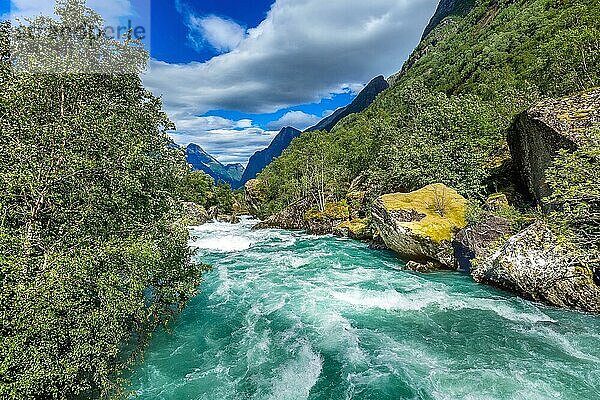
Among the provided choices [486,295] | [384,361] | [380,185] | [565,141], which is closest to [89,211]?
[384,361]

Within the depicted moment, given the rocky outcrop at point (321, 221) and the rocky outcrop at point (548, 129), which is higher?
the rocky outcrop at point (548, 129)

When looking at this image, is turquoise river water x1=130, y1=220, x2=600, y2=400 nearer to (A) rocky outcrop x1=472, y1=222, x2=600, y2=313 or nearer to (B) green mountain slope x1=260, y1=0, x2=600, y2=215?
(A) rocky outcrop x1=472, y1=222, x2=600, y2=313

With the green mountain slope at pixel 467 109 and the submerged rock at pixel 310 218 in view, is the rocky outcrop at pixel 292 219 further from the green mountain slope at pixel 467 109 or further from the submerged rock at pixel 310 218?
the green mountain slope at pixel 467 109

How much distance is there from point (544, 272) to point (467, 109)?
30.4 meters

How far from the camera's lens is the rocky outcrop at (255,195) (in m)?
84.4

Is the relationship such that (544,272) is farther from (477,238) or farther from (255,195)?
(255,195)

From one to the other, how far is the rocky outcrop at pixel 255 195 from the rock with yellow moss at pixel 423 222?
181ft

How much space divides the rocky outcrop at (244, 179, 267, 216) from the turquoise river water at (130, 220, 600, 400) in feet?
199

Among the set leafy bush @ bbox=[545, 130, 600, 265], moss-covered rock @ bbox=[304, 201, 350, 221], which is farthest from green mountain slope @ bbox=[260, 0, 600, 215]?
leafy bush @ bbox=[545, 130, 600, 265]

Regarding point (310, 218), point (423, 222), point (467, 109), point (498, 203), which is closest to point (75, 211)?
point (423, 222)

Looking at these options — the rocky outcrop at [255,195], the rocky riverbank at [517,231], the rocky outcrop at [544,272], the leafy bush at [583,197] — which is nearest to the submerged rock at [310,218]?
the rocky riverbank at [517,231]

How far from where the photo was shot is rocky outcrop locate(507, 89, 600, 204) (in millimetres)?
18263

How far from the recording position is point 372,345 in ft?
48.8

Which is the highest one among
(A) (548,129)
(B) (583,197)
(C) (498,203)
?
(A) (548,129)
